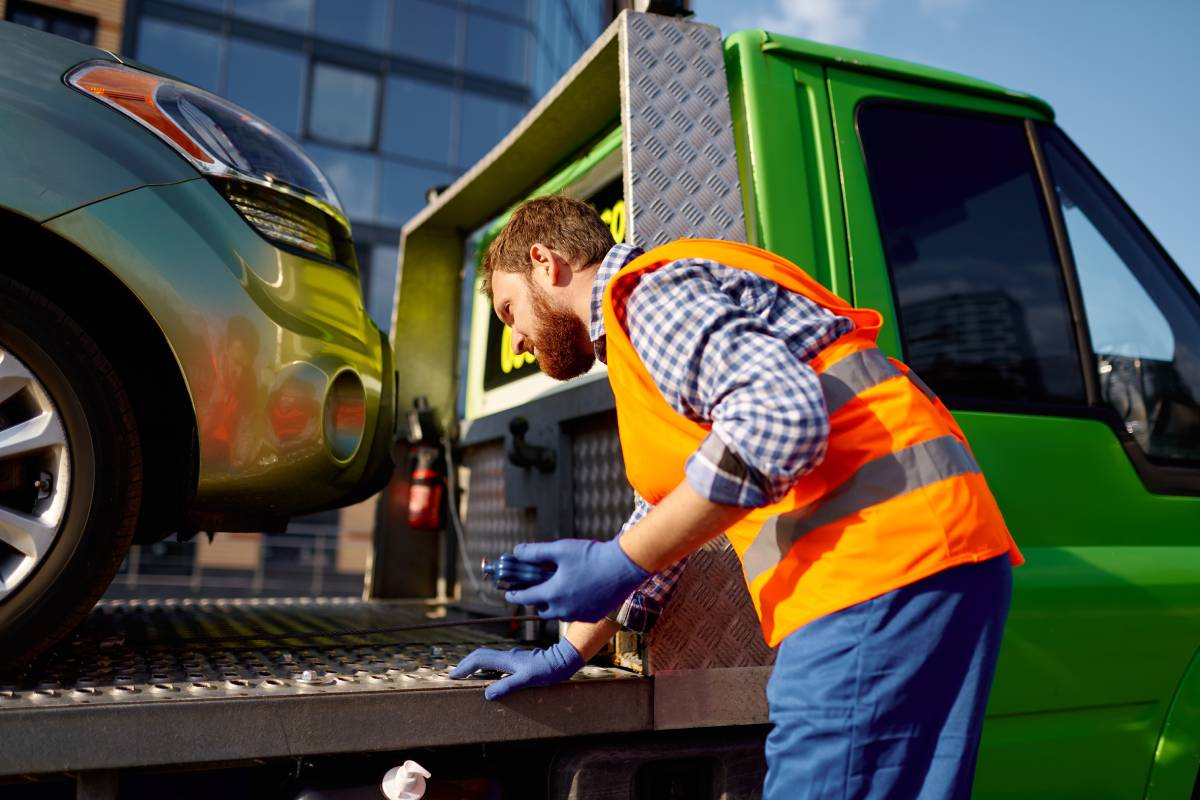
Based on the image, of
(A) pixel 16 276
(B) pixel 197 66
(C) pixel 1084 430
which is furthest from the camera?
(B) pixel 197 66

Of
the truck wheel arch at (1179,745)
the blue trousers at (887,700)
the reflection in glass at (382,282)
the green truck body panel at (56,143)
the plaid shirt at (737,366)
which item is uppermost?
the reflection in glass at (382,282)

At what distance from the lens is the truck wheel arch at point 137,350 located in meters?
1.87

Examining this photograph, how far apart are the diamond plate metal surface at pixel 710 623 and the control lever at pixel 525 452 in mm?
822

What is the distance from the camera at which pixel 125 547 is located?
1752 millimetres

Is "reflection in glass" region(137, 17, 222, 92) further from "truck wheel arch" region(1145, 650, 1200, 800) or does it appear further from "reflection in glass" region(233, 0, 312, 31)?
"truck wheel arch" region(1145, 650, 1200, 800)

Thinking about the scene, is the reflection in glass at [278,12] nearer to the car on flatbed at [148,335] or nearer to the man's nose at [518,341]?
the car on flatbed at [148,335]

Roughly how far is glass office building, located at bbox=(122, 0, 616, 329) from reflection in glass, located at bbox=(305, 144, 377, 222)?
2 centimetres

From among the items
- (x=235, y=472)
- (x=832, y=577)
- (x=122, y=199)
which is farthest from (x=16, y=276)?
(x=832, y=577)

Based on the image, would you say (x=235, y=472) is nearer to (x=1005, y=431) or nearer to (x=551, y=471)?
(x=551, y=471)

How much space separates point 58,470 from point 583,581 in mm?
979

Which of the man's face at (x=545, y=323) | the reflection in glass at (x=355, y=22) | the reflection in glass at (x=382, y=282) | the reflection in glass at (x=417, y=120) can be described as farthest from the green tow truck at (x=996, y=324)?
the reflection in glass at (x=355, y=22)

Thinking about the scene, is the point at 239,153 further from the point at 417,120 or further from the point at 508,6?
the point at 508,6

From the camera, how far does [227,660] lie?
1867mm

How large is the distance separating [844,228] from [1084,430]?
30.1 inches
